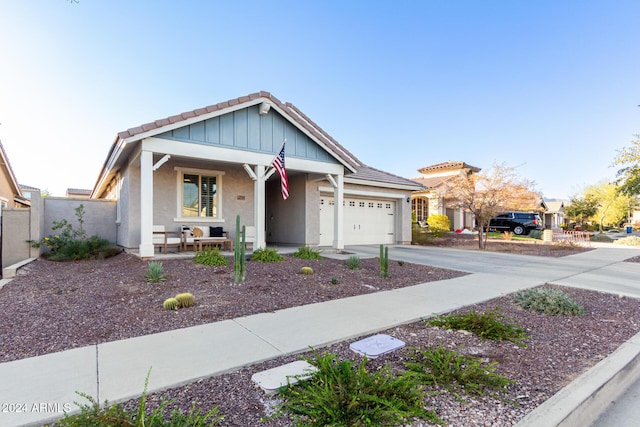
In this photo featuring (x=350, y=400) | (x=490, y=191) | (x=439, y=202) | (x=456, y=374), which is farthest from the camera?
(x=439, y=202)

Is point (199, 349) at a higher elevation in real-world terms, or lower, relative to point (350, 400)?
lower

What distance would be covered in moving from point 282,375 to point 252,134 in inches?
347

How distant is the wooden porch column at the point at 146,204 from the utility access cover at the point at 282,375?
23.0ft

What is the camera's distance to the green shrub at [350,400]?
2.16m

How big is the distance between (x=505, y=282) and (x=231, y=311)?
6.32 meters

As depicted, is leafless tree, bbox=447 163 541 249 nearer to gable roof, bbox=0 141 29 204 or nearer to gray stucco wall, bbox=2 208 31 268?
gray stucco wall, bbox=2 208 31 268

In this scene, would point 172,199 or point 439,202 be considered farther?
point 439,202

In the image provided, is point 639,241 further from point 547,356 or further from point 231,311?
point 231,311

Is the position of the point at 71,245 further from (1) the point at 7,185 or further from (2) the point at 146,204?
(1) the point at 7,185

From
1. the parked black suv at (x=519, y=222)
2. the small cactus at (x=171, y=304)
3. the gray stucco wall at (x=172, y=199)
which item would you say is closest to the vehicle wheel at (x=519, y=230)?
the parked black suv at (x=519, y=222)

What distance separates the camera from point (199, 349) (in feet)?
11.3

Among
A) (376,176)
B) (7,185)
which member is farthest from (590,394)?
(7,185)

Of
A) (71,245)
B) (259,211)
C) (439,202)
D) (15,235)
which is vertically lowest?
(71,245)

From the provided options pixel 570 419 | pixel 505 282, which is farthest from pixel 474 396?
pixel 505 282
